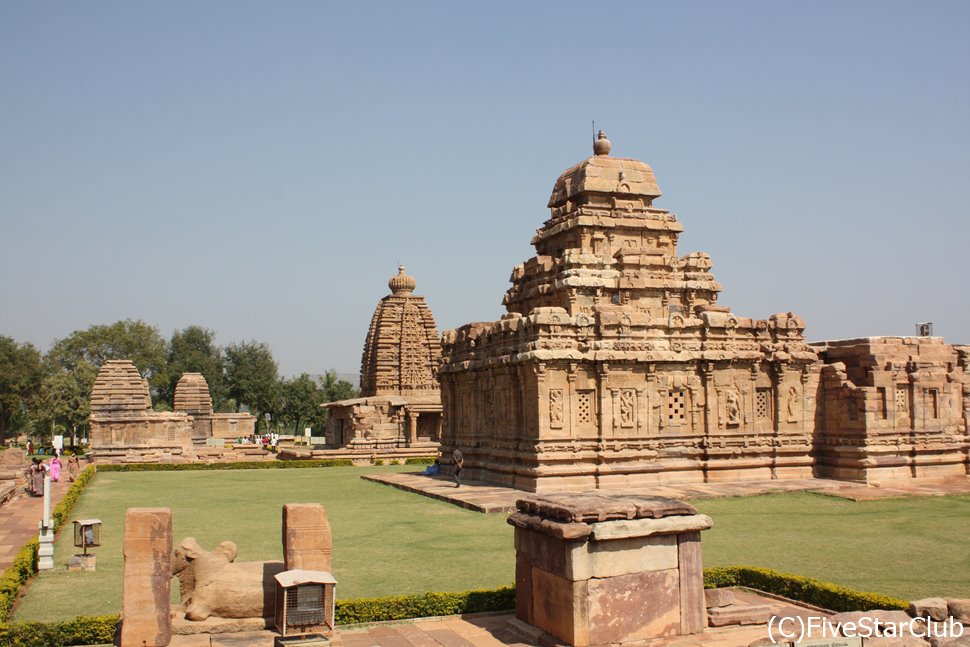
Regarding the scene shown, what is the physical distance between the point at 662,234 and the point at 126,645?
1967cm

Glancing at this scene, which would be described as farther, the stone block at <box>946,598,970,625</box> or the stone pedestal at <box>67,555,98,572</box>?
the stone pedestal at <box>67,555,98,572</box>

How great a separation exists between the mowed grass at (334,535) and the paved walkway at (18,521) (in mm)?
679

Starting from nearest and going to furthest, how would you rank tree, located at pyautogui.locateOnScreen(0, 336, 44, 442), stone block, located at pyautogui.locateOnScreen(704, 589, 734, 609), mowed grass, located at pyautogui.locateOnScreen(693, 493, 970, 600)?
stone block, located at pyautogui.locateOnScreen(704, 589, 734, 609)
mowed grass, located at pyautogui.locateOnScreen(693, 493, 970, 600)
tree, located at pyautogui.locateOnScreen(0, 336, 44, 442)

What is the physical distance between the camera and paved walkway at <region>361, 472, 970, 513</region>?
19.3 metres

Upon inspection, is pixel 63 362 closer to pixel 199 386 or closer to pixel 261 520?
pixel 199 386

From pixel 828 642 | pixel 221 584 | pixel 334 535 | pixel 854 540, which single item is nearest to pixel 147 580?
pixel 221 584

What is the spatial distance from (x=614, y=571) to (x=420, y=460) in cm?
2787

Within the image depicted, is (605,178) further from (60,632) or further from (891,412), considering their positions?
(60,632)

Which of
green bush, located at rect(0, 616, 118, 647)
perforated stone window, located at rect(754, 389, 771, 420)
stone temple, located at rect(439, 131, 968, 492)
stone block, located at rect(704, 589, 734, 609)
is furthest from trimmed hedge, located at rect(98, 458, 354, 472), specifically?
stone block, located at rect(704, 589, 734, 609)

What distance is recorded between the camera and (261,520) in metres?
17.7

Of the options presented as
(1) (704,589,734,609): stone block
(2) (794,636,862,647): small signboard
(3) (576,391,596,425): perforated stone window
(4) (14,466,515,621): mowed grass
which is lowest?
(4) (14,466,515,621): mowed grass

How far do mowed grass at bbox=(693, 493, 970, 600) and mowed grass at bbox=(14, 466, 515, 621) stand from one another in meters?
3.73

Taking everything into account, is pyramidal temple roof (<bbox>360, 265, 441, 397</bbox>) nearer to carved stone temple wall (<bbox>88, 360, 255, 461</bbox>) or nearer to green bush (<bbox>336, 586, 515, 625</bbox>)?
carved stone temple wall (<bbox>88, 360, 255, 461</bbox>)

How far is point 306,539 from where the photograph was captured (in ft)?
30.4
